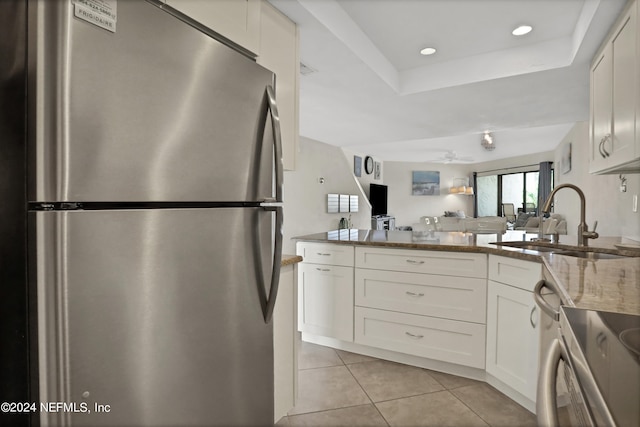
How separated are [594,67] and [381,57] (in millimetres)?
1512

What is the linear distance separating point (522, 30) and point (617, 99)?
103cm

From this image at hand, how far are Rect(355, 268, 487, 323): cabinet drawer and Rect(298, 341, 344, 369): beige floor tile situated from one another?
47 centimetres

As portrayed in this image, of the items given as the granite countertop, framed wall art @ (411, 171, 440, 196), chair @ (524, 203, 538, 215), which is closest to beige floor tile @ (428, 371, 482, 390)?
the granite countertop

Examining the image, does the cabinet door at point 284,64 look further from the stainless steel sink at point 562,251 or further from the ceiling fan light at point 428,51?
the stainless steel sink at point 562,251

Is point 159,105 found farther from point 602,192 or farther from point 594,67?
point 602,192

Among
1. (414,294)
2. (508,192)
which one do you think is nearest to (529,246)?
(414,294)

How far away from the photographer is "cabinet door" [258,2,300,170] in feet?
6.06

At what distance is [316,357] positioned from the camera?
2.63 meters

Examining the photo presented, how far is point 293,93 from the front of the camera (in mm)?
2020

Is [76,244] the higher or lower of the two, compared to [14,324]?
higher

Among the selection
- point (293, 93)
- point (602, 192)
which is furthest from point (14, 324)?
point (602, 192)

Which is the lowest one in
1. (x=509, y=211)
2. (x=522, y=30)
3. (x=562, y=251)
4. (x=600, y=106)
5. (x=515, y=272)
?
(x=515, y=272)

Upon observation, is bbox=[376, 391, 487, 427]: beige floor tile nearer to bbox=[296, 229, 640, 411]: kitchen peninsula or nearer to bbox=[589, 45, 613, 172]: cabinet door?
bbox=[296, 229, 640, 411]: kitchen peninsula

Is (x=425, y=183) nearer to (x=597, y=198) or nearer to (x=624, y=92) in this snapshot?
(x=597, y=198)
